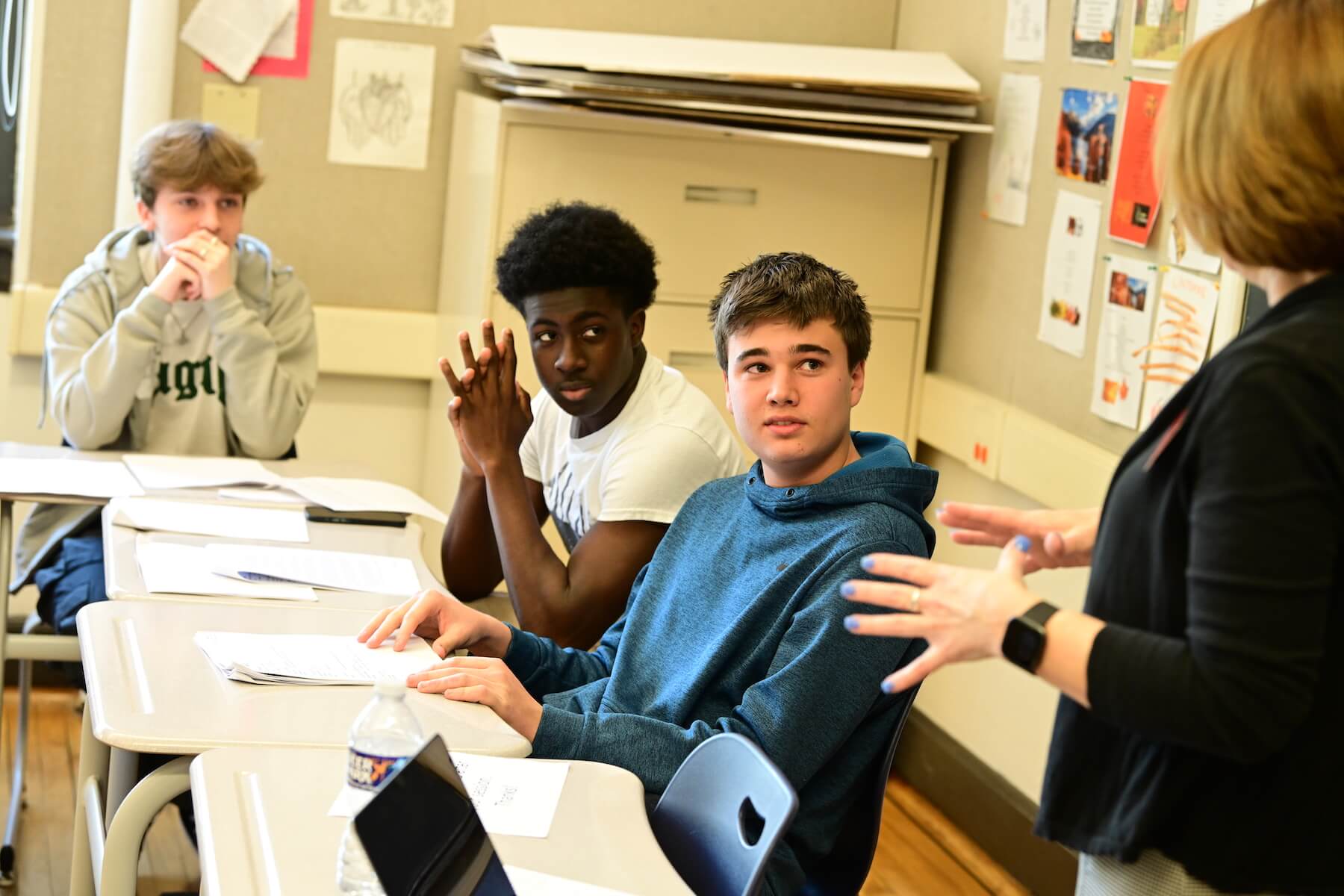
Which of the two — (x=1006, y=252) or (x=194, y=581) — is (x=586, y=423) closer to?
(x=194, y=581)

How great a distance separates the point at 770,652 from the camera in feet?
5.65

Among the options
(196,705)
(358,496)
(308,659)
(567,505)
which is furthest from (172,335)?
(196,705)

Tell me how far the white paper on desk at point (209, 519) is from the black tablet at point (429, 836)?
1.24 m

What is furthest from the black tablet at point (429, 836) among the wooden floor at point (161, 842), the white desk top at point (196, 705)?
the wooden floor at point (161, 842)

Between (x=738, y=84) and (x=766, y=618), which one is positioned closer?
(x=766, y=618)

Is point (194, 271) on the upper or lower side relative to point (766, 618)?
upper

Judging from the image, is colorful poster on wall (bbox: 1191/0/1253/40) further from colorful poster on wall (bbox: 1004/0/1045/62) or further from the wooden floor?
the wooden floor

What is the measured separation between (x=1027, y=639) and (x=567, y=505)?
1.49 meters

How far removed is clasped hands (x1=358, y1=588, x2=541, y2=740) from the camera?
164 cm

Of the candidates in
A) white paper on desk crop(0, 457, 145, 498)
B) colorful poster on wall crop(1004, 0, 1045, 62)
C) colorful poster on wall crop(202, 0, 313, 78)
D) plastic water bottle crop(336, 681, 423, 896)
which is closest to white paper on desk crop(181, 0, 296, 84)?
colorful poster on wall crop(202, 0, 313, 78)

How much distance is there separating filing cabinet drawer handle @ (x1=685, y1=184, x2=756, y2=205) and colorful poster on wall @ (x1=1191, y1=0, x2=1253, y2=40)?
3.46 feet

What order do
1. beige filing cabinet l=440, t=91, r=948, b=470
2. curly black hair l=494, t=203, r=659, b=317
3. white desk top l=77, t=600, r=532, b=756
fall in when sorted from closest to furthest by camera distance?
1. white desk top l=77, t=600, r=532, b=756
2. curly black hair l=494, t=203, r=659, b=317
3. beige filing cabinet l=440, t=91, r=948, b=470

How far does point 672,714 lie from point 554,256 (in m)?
0.87

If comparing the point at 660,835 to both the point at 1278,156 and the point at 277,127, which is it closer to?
the point at 1278,156
